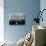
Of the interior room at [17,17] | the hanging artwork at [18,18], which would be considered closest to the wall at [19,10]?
the interior room at [17,17]

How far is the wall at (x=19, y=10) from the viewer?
4953 millimetres

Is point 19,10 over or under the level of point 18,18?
over

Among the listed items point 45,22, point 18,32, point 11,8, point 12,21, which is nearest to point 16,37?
point 18,32

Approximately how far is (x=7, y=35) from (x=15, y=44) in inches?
52.2

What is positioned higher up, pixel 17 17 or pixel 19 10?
pixel 19 10

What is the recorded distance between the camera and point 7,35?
501 centimetres

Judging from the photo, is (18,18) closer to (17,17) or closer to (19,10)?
(17,17)

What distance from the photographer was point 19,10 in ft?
16.4

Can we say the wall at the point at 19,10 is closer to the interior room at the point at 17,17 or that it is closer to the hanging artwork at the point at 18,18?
the interior room at the point at 17,17

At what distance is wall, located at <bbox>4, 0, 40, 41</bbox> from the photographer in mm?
4953

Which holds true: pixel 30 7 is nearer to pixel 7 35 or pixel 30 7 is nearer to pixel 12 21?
pixel 12 21

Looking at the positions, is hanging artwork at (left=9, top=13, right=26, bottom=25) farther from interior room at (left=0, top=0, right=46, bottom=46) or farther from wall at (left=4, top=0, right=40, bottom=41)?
wall at (left=4, top=0, right=40, bottom=41)

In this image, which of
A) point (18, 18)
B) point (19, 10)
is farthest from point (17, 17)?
point (19, 10)

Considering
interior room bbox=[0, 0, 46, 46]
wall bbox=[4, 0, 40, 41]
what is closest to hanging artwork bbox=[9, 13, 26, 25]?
interior room bbox=[0, 0, 46, 46]
